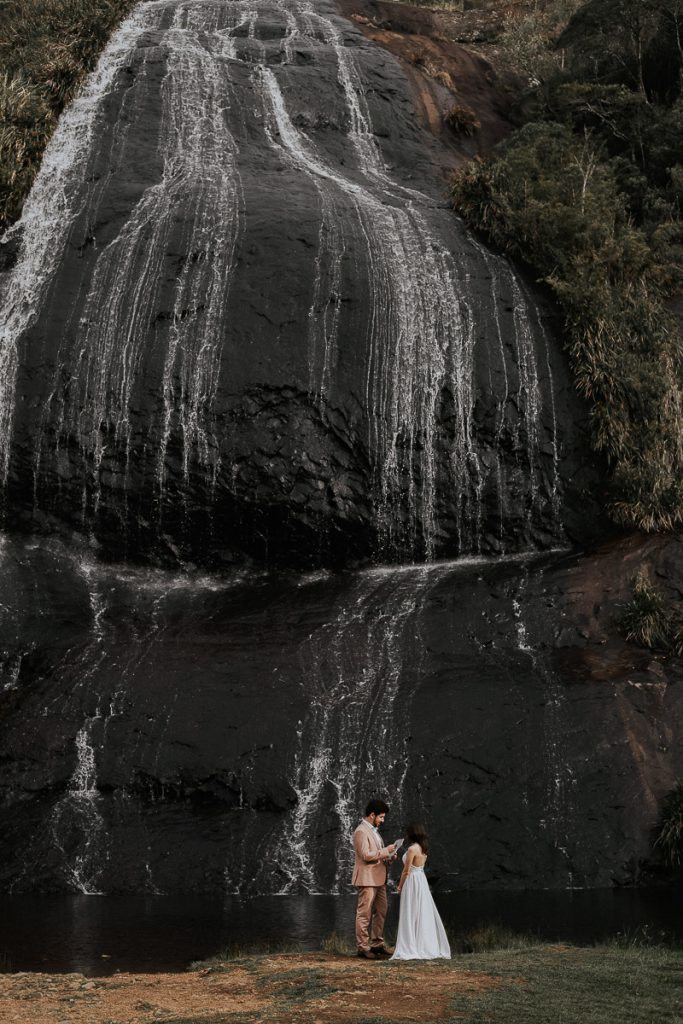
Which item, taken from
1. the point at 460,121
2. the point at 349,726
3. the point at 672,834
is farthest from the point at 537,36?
the point at 672,834

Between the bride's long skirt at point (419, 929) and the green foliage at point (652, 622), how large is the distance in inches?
347

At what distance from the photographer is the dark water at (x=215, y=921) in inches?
455

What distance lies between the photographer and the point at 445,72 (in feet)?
111

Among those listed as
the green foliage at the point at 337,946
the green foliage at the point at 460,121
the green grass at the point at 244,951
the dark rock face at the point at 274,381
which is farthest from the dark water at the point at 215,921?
the green foliage at the point at 460,121

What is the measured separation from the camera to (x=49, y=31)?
108 ft

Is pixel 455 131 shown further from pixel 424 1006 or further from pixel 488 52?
pixel 424 1006

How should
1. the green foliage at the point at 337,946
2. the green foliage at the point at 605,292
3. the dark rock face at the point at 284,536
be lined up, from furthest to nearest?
1. the green foliage at the point at 605,292
2. the dark rock face at the point at 284,536
3. the green foliage at the point at 337,946

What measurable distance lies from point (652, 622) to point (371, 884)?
9011 millimetres

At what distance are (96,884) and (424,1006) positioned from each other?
7699 mm

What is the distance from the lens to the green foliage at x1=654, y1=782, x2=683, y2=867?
16047mm

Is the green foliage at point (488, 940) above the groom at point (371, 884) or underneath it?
underneath

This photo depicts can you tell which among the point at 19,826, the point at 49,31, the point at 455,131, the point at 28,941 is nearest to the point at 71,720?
the point at 19,826

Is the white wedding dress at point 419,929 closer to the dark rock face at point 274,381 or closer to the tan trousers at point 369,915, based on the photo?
the tan trousers at point 369,915

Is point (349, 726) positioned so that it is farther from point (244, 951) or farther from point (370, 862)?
point (244, 951)
